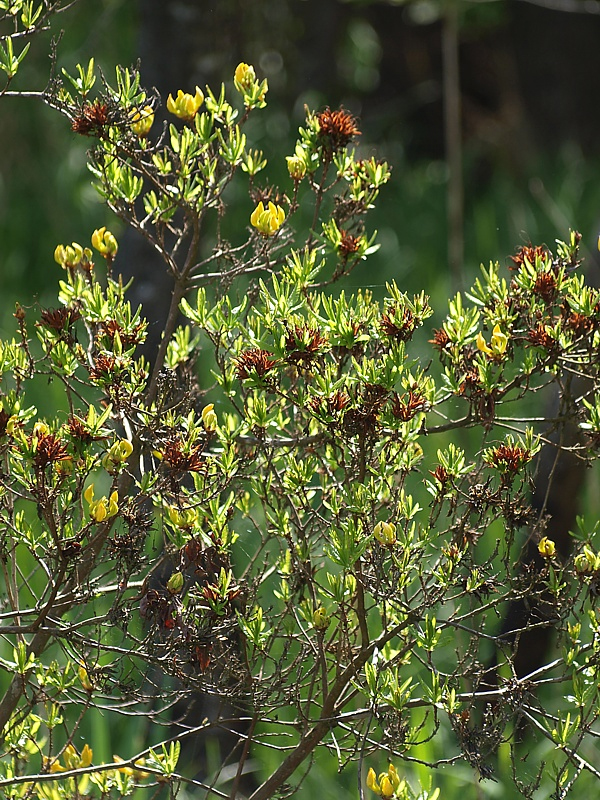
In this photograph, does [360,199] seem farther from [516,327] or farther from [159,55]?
[159,55]

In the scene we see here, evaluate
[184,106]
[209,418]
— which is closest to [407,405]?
[209,418]

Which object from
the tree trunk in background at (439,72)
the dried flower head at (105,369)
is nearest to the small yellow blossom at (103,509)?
the dried flower head at (105,369)

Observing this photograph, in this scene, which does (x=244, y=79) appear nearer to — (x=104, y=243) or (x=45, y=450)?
(x=104, y=243)

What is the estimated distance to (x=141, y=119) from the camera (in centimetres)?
110

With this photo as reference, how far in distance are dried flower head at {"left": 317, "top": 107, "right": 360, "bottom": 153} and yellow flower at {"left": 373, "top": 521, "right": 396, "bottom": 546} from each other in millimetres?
422

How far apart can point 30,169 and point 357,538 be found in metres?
4.57

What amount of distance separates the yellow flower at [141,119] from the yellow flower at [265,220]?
0.53ft

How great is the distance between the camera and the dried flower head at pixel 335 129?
110 cm

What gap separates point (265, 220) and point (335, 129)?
0.45 ft

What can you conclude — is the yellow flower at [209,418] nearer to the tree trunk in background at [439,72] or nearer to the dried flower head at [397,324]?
the dried flower head at [397,324]

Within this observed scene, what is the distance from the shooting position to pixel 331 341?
98cm

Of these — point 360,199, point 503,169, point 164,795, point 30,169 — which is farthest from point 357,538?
point 503,169

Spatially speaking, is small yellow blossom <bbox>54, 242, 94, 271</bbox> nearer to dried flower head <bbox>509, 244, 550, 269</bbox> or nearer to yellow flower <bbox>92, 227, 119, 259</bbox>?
yellow flower <bbox>92, 227, 119, 259</bbox>

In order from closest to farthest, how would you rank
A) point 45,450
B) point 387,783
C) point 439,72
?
point 45,450, point 387,783, point 439,72
